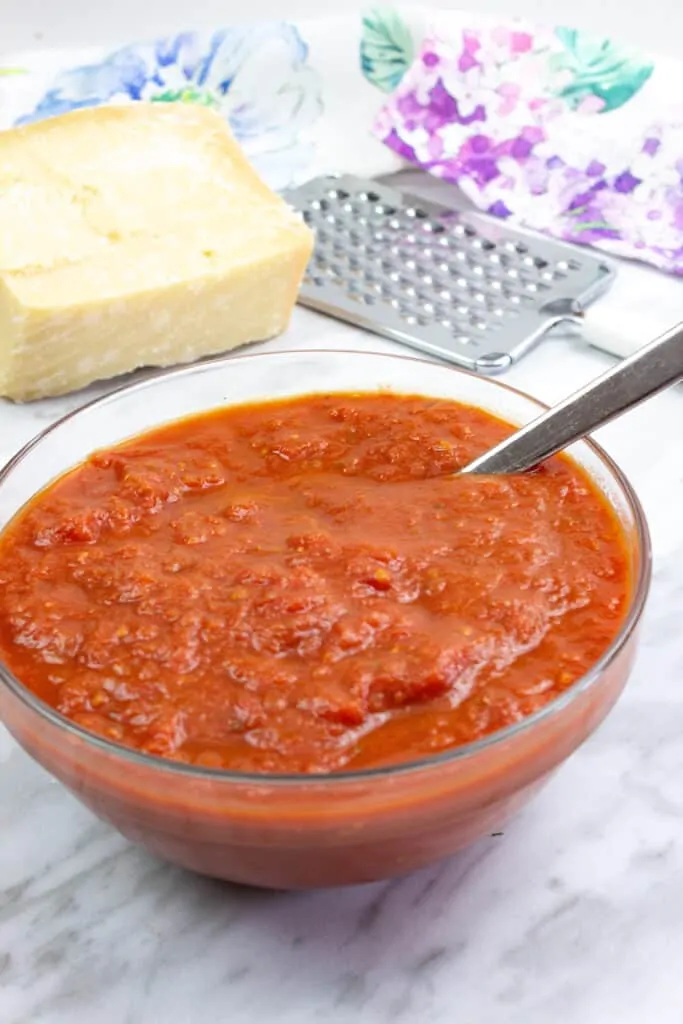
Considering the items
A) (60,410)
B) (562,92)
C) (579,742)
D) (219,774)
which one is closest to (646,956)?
(579,742)

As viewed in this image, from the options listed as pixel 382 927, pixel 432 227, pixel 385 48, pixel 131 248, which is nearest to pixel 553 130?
pixel 432 227

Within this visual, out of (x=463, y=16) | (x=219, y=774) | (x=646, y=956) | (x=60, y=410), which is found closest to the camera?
(x=219, y=774)

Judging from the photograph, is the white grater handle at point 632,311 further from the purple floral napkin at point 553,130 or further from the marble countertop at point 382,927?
the marble countertop at point 382,927

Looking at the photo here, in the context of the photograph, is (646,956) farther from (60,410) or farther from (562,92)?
(562,92)

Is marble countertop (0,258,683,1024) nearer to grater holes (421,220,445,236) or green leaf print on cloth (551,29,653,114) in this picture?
grater holes (421,220,445,236)

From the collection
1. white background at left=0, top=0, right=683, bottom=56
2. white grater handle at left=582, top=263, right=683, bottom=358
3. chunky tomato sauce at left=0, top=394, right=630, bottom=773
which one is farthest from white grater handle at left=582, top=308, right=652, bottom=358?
white background at left=0, top=0, right=683, bottom=56

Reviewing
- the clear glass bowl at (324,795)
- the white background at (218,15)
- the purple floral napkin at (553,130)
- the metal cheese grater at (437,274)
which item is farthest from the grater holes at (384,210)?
the clear glass bowl at (324,795)
